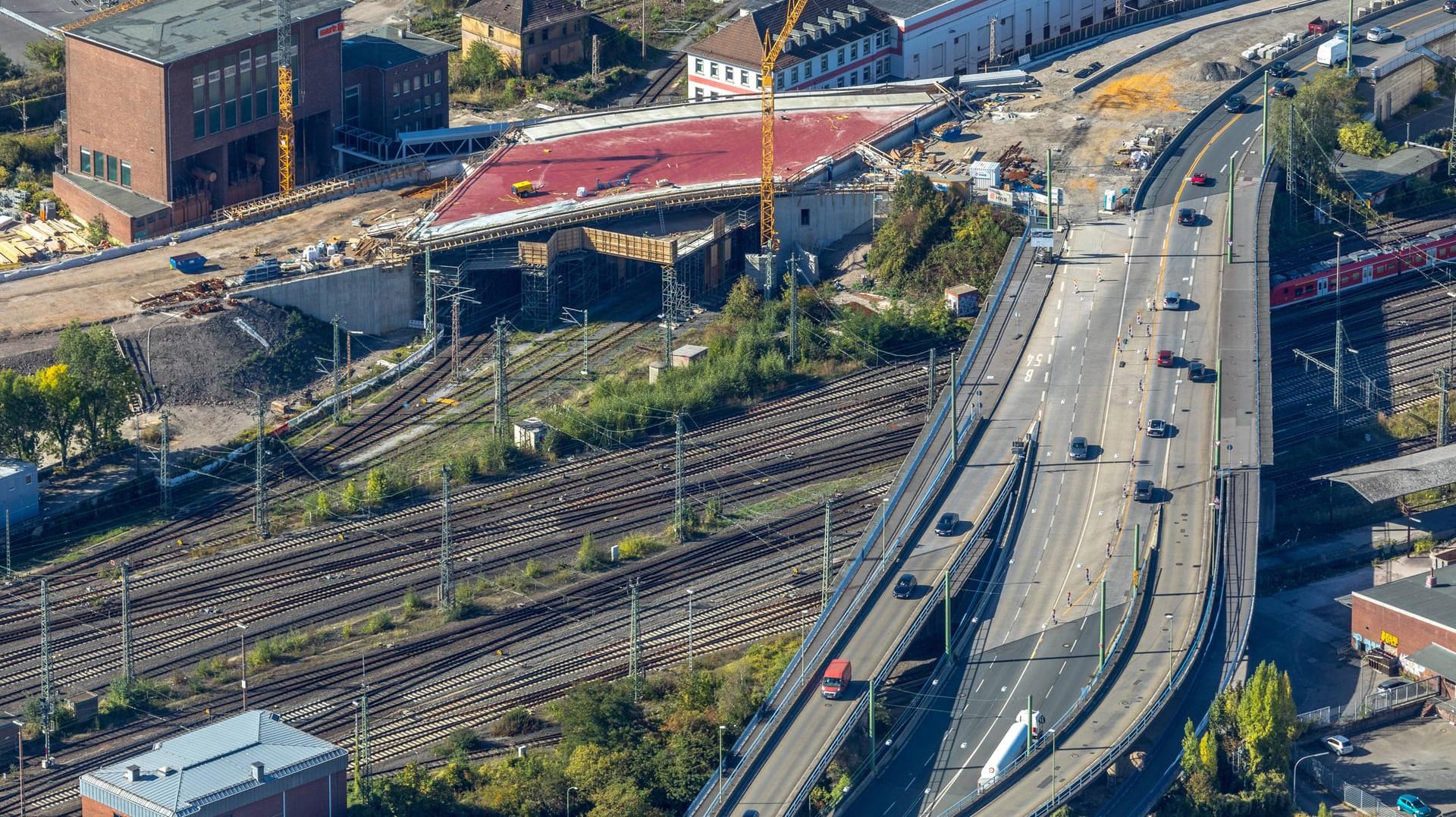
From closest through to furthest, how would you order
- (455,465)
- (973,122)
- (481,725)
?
1. (481,725)
2. (455,465)
3. (973,122)

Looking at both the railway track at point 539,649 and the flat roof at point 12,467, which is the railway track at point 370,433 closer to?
the flat roof at point 12,467

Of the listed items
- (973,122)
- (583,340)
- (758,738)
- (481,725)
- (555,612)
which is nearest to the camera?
(758,738)

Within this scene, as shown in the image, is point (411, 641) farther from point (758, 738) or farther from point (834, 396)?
point (834, 396)

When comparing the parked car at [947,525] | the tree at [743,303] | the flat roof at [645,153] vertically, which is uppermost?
the flat roof at [645,153]

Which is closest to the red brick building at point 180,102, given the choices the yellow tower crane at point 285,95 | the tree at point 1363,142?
the yellow tower crane at point 285,95

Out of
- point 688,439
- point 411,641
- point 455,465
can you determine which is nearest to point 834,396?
point 688,439

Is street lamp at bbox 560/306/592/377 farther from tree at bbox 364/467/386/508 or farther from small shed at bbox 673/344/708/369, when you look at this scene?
tree at bbox 364/467/386/508
